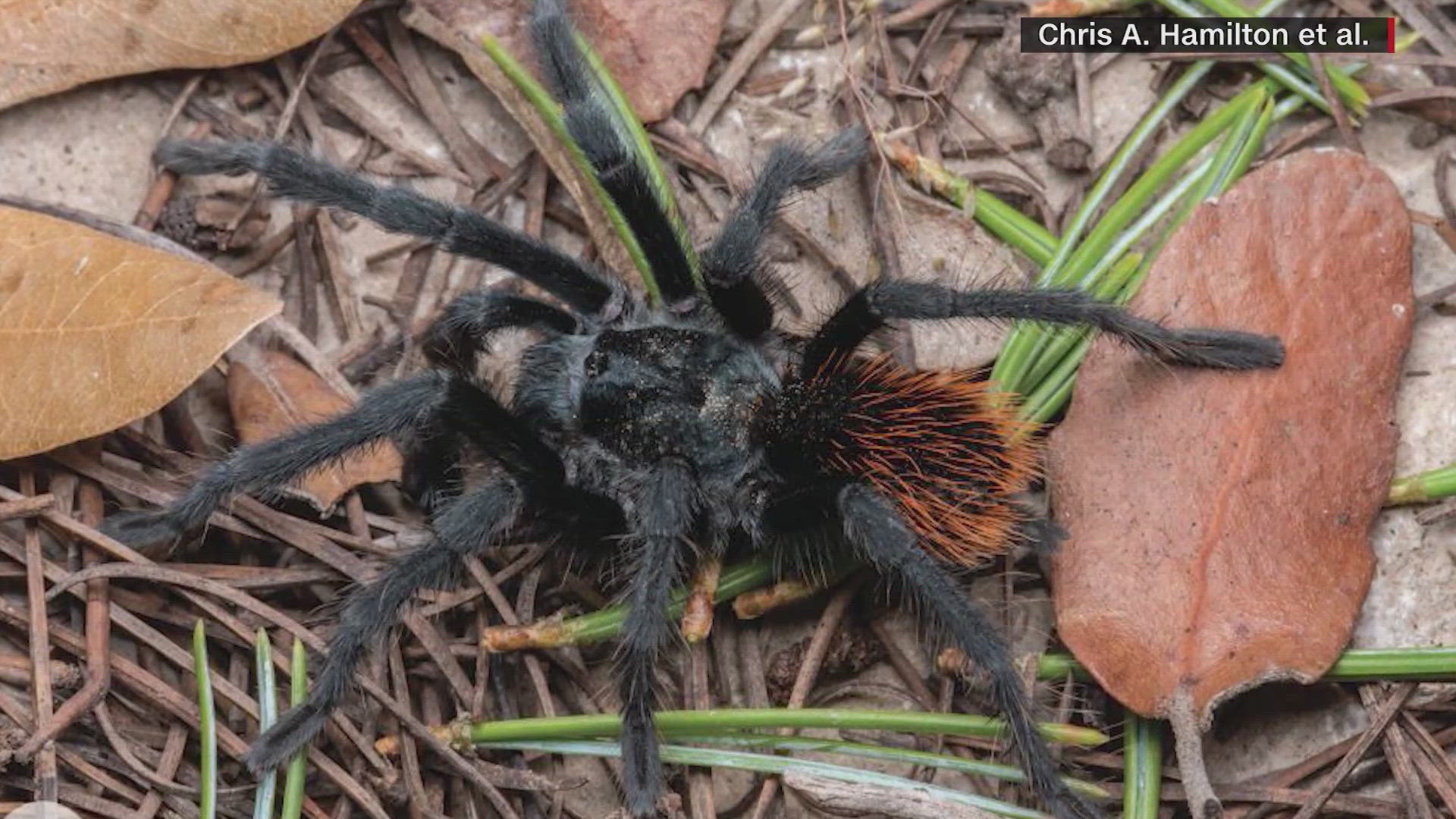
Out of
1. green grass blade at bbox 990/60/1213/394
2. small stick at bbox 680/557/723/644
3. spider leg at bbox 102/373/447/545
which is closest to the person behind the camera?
spider leg at bbox 102/373/447/545

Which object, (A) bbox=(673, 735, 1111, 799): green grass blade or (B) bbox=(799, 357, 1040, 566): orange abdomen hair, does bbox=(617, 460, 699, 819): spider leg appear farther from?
(B) bbox=(799, 357, 1040, 566): orange abdomen hair

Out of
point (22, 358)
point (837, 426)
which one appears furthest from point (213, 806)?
point (837, 426)

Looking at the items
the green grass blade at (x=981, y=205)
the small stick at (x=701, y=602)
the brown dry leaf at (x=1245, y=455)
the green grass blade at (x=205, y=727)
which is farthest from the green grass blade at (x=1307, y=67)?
the green grass blade at (x=205, y=727)

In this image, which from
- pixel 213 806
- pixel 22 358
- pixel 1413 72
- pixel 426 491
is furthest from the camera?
pixel 1413 72

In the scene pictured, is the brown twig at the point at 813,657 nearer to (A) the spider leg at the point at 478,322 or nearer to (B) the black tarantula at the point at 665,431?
(B) the black tarantula at the point at 665,431

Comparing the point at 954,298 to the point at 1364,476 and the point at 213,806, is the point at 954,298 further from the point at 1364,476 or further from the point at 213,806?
the point at 213,806

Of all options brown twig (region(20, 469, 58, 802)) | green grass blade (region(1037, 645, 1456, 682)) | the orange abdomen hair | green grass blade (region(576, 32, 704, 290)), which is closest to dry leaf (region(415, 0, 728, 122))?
green grass blade (region(576, 32, 704, 290))
